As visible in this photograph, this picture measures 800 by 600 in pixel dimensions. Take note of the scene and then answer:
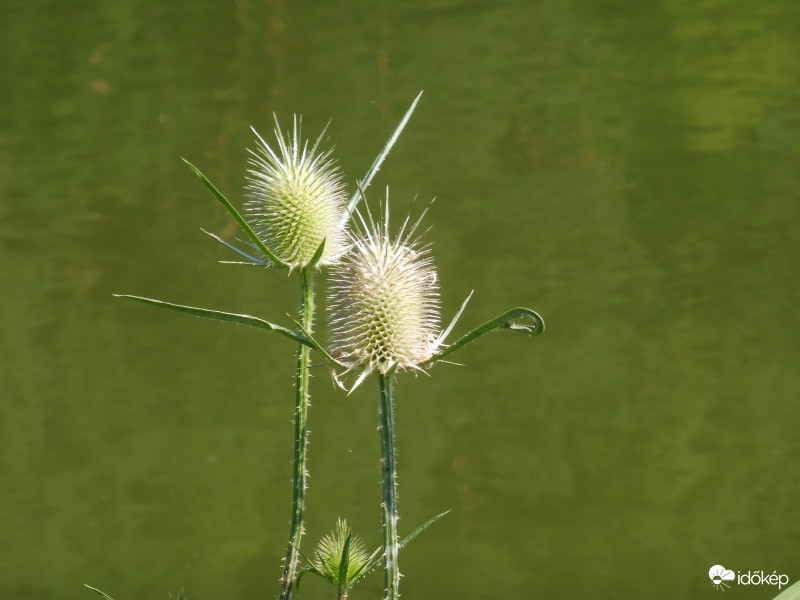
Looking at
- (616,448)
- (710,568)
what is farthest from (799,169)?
(710,568)

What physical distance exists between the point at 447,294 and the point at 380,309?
4.26 ft

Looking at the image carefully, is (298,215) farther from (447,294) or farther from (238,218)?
(447,294)

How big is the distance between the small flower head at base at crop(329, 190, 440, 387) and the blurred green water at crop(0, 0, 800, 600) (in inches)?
48.1

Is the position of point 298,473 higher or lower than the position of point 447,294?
lower

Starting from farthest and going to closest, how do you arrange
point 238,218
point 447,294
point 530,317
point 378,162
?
point 447,294, point 378,162, point 238,218, point 530,317

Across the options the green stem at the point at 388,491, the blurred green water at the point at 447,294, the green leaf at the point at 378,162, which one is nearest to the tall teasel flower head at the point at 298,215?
the green leaf at the point at 378,162

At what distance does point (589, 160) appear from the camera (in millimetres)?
2025

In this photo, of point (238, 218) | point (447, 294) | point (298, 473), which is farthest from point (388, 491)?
point (447, 294)

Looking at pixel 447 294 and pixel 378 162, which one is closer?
pixel 378 162

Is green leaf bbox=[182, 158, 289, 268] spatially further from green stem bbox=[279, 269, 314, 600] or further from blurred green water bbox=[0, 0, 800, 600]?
blurred green water bbox=[0, 0, 800, 600]

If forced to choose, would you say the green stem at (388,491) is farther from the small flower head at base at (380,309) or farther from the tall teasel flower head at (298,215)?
the tall teasel flower head at (298,215)

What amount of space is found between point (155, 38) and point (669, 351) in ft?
4.62

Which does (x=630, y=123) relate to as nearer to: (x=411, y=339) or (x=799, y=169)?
(x=799, y=169)

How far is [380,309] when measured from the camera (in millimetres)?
855
